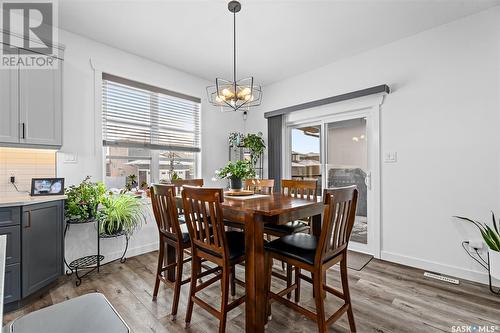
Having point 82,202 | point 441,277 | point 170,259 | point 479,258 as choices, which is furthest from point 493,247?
point 82,202

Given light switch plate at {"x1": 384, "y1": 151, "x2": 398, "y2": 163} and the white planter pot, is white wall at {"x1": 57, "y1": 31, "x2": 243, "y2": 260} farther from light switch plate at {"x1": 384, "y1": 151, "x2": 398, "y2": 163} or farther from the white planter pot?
the white planter pot

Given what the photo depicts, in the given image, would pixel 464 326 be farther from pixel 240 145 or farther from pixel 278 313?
pixel 240 145

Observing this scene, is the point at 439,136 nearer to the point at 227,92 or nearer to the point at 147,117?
the point at 227,92

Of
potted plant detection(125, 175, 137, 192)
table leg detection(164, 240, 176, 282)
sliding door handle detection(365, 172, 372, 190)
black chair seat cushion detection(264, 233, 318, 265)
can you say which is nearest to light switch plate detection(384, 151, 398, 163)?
sliding door handle detection(365, 172, 372, 190)

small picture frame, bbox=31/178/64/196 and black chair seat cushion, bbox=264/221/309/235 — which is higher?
small picture frame, bbox=31/178/64/196

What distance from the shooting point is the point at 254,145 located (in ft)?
14.2

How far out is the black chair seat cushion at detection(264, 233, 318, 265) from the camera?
1.66 metres

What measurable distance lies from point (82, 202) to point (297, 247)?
7.61ft

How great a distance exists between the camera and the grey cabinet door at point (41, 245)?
2088 mm

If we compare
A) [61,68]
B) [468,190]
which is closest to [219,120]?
[61,68]

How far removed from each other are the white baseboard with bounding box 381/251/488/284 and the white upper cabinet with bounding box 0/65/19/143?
14.1ft

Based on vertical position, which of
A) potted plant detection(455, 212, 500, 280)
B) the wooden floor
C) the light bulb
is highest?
the light bulb

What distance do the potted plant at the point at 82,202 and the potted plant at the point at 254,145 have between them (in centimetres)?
240

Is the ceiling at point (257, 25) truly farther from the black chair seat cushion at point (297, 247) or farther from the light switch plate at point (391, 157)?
the black chair seat cushion at point (297, 247)
